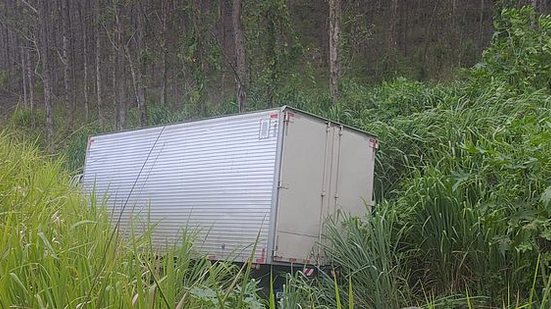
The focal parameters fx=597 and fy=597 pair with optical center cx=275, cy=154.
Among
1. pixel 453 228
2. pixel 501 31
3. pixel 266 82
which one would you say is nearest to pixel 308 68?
pixel 266 82

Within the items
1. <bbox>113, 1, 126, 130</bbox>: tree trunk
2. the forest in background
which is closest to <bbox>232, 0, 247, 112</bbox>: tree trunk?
the forest in background

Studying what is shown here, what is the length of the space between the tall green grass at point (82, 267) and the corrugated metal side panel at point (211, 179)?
2.34 metres

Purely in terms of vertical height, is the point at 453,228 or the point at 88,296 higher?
the point at 453,228

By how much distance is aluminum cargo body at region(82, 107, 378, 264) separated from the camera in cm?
660

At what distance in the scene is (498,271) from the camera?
544 centimetres

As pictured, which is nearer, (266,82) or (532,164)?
(532,164)

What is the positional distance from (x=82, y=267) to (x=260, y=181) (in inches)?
171

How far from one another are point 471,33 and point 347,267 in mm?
18838

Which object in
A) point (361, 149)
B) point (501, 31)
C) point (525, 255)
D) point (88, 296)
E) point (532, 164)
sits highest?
point (501, 31)

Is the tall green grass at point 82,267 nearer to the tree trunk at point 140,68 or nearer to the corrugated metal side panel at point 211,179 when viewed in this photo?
the corrugated metal side panel at point 211,179

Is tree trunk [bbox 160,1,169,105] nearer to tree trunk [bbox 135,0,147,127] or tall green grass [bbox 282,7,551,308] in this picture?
tree trunk [bbox 135,0,147,127]

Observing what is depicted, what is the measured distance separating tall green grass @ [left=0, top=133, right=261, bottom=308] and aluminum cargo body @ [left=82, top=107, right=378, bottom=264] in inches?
96.9

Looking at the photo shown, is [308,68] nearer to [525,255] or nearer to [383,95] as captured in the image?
[383,95]

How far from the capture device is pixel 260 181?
674cm
